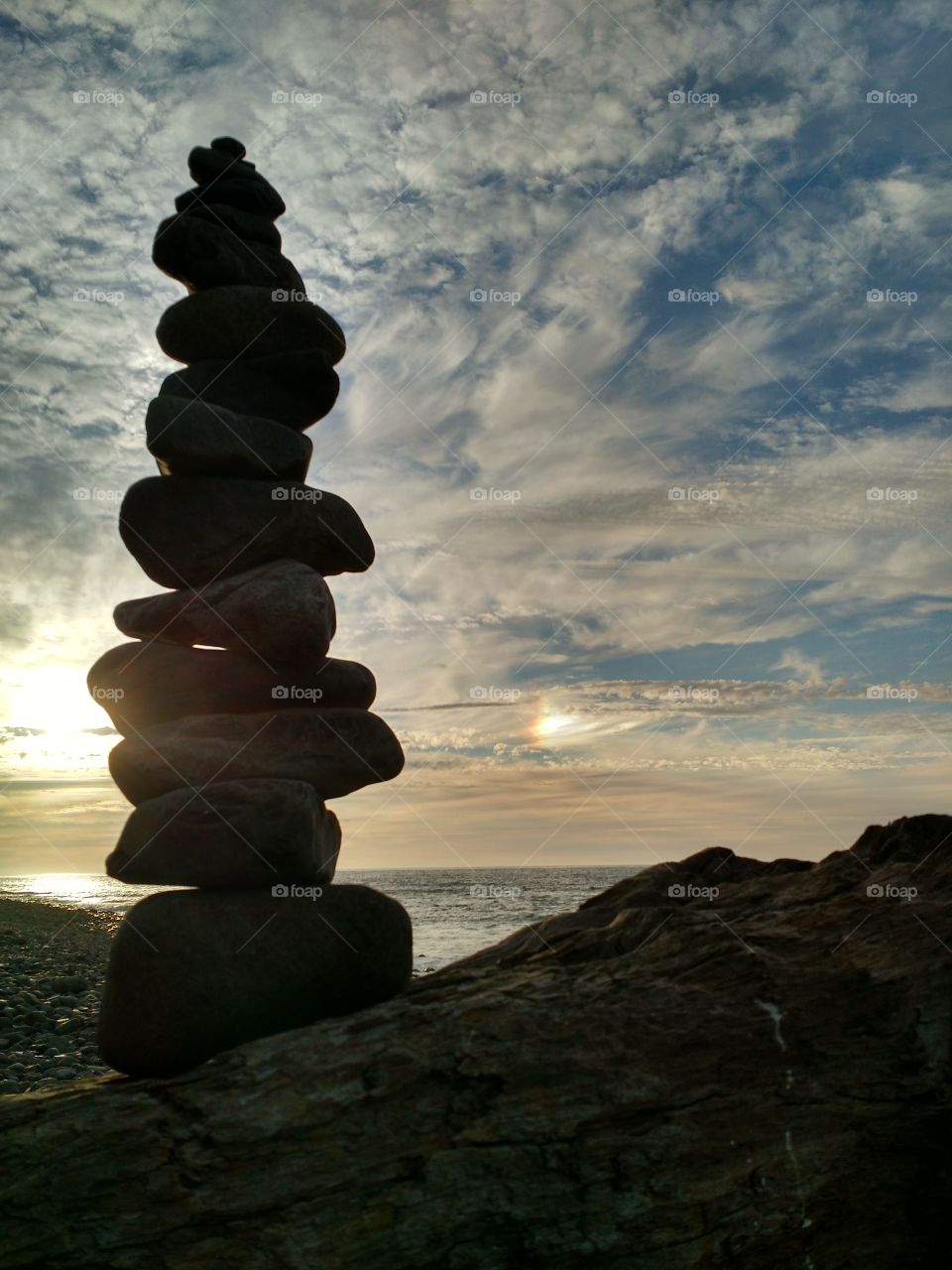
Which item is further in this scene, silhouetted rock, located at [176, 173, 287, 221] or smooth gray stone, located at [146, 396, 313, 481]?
silhouetted rock, located at [176, 173, 287, 221]

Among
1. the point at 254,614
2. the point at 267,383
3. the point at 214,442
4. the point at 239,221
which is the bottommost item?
the point at 254,614

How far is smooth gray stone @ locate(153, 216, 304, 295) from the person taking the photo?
31.9 feet

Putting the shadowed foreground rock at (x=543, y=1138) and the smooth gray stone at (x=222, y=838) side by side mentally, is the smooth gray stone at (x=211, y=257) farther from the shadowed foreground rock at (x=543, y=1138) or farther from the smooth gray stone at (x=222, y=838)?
the shadowed foreground rock at (x=543, y=1138)

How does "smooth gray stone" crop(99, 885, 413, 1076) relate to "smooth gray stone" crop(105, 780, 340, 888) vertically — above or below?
below

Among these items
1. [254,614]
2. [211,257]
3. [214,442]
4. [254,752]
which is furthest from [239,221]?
[254,752]

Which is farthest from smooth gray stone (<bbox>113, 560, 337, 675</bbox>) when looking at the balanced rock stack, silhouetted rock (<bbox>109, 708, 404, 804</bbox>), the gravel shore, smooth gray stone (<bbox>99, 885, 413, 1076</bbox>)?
the gravel shore

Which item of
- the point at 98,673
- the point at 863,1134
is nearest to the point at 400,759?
the point at 98,673

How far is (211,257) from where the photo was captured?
9750 mm

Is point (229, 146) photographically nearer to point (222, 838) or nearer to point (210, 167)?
point (210, 167)

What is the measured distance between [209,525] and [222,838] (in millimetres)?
3164

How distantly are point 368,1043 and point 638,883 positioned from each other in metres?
4.59

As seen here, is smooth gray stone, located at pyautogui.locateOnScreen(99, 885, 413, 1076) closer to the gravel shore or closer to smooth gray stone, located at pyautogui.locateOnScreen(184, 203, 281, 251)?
the gravel shore

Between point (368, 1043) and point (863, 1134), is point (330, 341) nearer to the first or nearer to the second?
point (368, 1043)

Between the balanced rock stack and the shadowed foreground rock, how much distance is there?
2.69 ft
